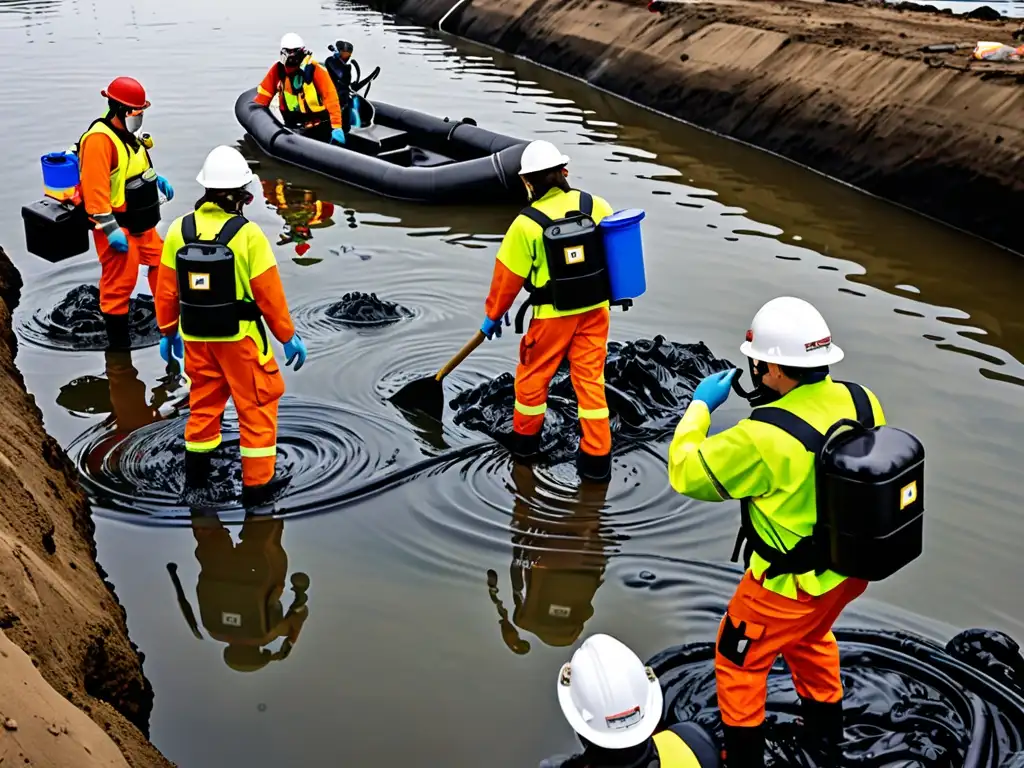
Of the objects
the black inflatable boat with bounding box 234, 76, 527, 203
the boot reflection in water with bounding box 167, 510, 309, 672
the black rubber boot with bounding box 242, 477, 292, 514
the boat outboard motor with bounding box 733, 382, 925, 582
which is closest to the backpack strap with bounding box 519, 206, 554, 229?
the black rubber boot with bounding box 242, 477, 292, 514

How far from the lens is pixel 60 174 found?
8742 mm

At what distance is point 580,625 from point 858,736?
5.45 ft

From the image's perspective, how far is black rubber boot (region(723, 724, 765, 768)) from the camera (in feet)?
14.0

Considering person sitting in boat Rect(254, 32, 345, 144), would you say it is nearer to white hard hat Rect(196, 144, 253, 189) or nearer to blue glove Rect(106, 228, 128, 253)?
blue glove Rect(106, 228, 128, 253)

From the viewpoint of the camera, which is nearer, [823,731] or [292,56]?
[823,731]

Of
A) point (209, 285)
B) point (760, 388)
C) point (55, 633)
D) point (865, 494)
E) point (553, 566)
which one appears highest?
point (760, 388)

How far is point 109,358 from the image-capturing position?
9047mm

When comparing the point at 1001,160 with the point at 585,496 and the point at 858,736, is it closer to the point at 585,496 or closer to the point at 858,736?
the point at 585,496

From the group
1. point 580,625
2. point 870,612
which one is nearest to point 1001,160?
point 870,612

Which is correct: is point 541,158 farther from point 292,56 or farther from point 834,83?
point 834,83

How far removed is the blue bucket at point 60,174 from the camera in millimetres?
8703

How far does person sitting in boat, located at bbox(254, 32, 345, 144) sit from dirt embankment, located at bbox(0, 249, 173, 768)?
8563mm

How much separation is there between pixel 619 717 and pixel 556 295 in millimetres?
3837

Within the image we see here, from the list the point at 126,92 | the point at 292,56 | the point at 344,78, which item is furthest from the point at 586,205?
the point at 344,78
